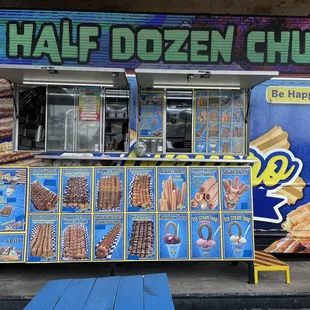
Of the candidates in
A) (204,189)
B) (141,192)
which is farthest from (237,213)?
(141,192)

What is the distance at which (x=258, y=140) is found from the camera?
6.54 meters

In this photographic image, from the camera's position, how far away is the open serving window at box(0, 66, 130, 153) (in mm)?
6566

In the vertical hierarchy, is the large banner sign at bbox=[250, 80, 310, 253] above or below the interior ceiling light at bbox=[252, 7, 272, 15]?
below

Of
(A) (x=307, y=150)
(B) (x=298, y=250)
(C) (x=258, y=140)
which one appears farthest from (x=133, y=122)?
(B) (x=298, y=250)

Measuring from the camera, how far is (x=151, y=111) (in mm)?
6598

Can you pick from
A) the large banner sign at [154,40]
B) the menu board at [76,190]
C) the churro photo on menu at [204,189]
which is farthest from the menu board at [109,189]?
the large banner sign at [154,40]

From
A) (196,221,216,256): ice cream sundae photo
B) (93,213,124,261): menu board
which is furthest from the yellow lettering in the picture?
(93,213,124,261): menu board

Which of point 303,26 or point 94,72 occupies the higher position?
point 303,26

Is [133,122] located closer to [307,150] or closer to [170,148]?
[170,148]

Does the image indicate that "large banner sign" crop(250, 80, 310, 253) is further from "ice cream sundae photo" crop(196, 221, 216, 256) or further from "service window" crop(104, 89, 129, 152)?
"service window" crop(104, 89, 129, 152)

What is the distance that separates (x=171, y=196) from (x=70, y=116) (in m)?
2.60

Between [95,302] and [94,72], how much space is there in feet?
12.5

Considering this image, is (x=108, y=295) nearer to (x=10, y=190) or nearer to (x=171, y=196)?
(x=171, y=196)

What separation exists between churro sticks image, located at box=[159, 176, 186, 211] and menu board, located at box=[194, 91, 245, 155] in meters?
1.66
